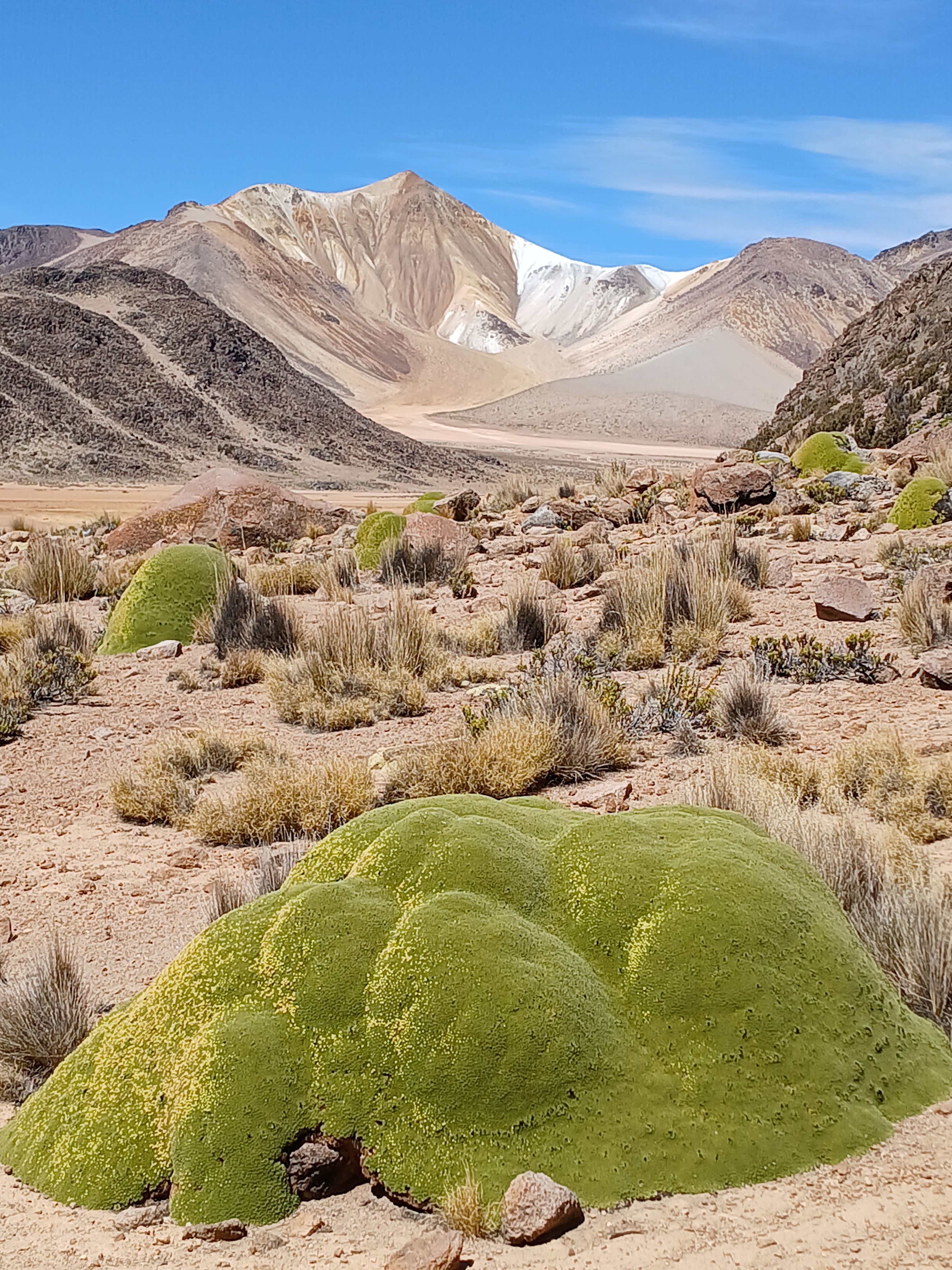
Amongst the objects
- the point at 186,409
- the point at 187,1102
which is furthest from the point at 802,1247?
the point at 186,409

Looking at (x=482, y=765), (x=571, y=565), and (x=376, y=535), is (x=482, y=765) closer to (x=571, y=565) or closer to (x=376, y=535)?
(x=571, y=565)

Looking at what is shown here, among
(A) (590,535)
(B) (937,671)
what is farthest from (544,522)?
(B) (937,671)

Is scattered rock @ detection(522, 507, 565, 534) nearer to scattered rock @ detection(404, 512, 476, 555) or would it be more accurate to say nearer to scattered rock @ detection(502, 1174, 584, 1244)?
scattered rock @ detection(404, 512, 476, 555)

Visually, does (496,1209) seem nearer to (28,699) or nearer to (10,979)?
(10,979)

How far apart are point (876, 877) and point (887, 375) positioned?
83.3ft

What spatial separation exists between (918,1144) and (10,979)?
3084mm

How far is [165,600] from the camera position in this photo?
1046cm

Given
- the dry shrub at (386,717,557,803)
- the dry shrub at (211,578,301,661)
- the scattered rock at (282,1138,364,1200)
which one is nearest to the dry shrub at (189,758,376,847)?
the dry shrub at (386,717,557,803)

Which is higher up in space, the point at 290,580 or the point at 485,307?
the point at 485,307

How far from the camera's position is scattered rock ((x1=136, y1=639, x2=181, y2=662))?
9.76 meters

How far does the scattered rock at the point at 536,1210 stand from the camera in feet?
7.89

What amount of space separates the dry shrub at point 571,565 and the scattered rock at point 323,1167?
9259 millimetres

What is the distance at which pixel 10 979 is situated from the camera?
13.1ft

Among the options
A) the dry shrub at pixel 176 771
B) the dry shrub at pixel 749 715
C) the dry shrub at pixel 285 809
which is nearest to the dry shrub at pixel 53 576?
the dry shrub at pixel 176 771
